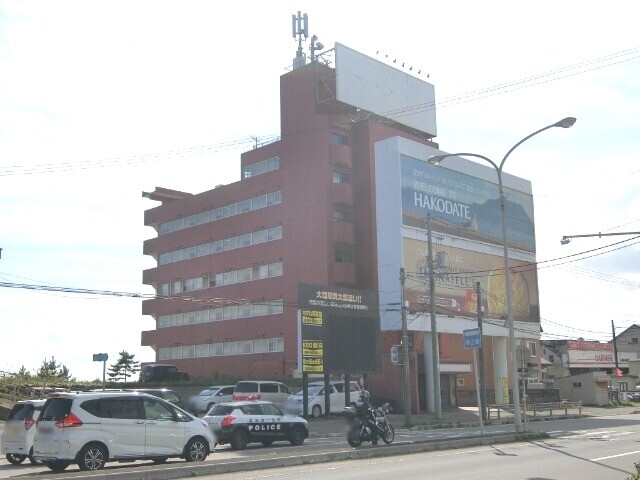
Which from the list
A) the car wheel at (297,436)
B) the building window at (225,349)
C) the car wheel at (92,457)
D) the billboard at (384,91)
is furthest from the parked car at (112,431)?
the billboard at (384,91)

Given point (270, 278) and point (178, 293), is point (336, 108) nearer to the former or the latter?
point (270, 278)

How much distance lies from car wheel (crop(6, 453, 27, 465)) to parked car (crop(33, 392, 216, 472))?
3091mm

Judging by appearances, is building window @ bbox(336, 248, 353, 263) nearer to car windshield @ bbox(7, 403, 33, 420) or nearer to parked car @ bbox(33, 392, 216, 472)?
car windshield @ bbox(7, 403, 33, 420)

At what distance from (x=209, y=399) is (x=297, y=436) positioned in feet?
46.6

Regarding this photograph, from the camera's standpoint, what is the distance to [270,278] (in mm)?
55438

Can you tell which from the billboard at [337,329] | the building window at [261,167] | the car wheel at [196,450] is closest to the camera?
the car wheel at [196,450]

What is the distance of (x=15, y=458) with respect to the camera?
19328 mm

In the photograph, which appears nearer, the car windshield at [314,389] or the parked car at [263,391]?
the parked car at [263,391]

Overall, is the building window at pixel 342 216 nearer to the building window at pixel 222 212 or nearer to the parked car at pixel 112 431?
the building window at pixel 222 212

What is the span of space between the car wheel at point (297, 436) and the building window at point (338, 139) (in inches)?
1263

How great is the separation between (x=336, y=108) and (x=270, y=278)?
13682mm

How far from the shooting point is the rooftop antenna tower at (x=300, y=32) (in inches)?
2287

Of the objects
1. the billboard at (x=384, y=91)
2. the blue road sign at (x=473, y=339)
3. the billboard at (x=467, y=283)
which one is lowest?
the blue road sign at (x=473, y=339)

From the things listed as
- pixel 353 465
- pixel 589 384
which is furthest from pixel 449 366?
pixel 353 465
